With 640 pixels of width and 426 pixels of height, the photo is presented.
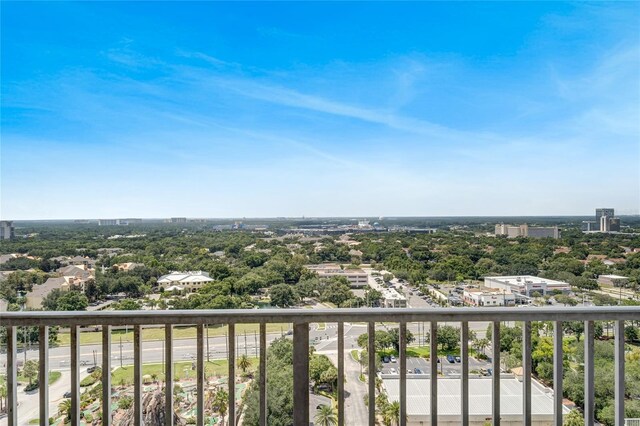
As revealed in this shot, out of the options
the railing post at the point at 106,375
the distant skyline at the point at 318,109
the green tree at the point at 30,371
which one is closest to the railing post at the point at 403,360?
the railing post at the point at 106,375

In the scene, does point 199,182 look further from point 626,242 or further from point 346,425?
point 626,242

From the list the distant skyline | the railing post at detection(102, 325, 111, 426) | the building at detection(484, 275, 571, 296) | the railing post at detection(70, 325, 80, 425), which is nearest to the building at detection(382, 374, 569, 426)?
the building at detection(484, 275, 571, 296)

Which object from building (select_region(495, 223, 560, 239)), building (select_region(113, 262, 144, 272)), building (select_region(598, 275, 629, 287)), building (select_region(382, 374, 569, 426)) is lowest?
building (select_region(382, 374, 569, 426))

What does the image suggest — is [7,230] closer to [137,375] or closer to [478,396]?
[137,375]

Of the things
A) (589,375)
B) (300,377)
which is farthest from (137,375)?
(589,375)

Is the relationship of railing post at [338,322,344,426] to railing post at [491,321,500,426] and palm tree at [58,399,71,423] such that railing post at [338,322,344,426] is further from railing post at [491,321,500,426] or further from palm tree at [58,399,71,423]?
palm tree at [58,399,71,423]

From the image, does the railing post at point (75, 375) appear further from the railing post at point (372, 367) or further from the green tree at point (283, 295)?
the railing post at point (372, 367)

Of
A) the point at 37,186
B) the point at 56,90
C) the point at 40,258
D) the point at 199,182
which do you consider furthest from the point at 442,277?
the point at 56,90
